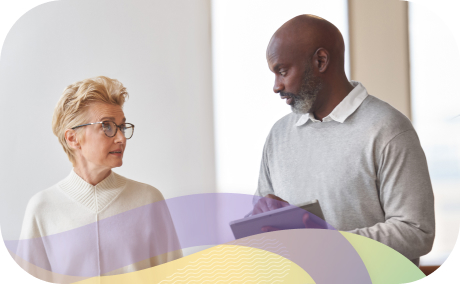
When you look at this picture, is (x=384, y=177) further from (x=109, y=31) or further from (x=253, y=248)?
(x=109, y=31)

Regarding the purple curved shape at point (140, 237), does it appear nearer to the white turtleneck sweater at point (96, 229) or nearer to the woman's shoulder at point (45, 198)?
the white turtleneck sweater at point (96, 229)

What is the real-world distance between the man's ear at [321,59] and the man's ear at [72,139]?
3.08 ft

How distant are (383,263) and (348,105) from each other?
0.60 m

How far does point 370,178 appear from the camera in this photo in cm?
158

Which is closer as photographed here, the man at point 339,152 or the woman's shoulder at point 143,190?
the man at point 339,152

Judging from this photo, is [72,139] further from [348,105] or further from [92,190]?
[348,105]

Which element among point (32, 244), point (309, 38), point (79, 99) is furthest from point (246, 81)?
point (32, 244)

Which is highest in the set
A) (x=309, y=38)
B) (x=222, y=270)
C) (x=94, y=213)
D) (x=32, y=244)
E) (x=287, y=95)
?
(x=309, y=38)

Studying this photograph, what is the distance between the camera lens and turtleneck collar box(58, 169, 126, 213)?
1.66 meters

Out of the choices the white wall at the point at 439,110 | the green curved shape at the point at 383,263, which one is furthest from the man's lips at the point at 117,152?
the white wall at the point at 439,110

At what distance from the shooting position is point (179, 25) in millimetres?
1748

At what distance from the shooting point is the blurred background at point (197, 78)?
168 cm

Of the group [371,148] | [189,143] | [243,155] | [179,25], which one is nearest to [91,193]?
[189,143]

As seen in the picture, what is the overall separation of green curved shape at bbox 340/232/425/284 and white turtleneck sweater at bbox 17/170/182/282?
685 mm
